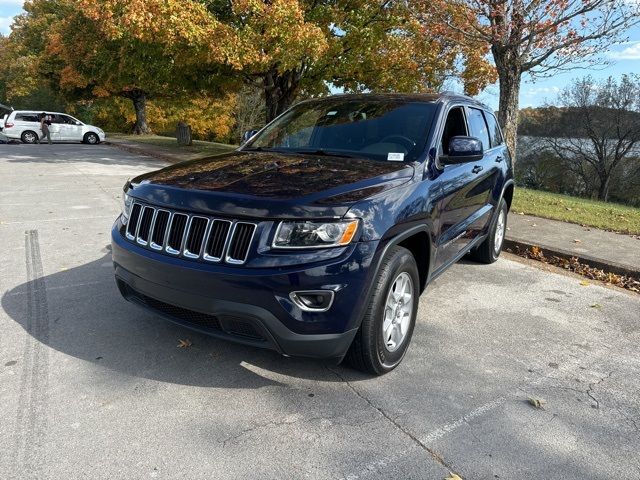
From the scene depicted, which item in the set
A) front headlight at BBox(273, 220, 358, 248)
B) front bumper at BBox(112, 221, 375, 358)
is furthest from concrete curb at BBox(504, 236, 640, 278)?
front headlight at BBox(273, 220, 358, 248)

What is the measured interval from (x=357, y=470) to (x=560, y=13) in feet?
29.5

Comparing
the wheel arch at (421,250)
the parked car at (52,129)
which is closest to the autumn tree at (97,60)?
the parked car at (52,129)

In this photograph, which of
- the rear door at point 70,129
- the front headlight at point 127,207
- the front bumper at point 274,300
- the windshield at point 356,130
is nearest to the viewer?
the front bumper at point 274,300

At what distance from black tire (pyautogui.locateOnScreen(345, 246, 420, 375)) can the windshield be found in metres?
0.93

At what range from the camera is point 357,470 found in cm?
240

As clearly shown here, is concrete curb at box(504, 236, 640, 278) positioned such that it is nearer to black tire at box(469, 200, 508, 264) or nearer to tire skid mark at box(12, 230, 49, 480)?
black tire at box(469, 200, 508, 264)

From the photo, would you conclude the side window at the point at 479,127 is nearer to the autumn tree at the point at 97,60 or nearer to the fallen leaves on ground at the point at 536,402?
the fallen leaves on ground at the point at 536,402

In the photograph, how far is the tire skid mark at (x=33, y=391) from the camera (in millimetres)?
2358

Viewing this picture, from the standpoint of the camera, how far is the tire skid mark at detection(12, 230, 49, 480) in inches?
92.9

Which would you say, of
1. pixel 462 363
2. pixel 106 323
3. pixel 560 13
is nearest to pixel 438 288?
pixel 462 363

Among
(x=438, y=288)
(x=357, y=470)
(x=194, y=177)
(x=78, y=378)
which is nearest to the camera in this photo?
(x=357, y=470)

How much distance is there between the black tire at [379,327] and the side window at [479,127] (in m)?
2.24

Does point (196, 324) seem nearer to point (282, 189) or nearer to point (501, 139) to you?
point (282, 189)

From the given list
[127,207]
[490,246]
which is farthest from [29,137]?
[490,246]
